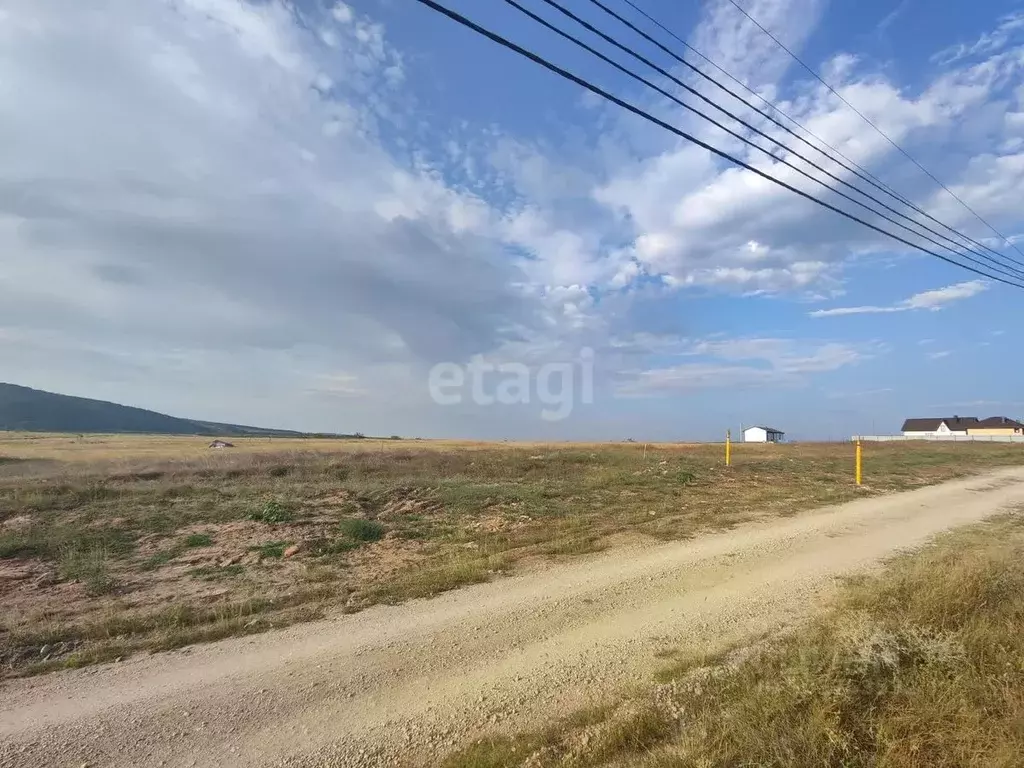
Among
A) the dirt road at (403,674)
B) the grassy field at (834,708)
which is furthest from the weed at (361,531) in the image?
the grassy field at (834,708)

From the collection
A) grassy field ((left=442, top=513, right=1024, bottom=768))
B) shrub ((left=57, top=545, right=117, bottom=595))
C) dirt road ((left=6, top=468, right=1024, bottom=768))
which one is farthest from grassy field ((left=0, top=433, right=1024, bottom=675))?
grassy field ((left=442, top=513, right=1024, bottom=768))

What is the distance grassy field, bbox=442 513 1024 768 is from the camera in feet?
12.0

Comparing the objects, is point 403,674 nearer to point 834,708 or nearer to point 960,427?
point 834,708

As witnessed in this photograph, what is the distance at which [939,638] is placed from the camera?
16.9 ft

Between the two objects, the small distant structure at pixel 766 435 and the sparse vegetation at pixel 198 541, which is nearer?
the sparse vegetation at pixel 198 541

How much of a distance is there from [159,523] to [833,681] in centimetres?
1278

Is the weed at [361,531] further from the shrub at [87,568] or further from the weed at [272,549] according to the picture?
the shrub at [87,568]

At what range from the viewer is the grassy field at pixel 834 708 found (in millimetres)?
3666

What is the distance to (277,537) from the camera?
36.6ft

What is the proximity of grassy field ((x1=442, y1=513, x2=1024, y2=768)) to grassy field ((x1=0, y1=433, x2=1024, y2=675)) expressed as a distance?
152 inches

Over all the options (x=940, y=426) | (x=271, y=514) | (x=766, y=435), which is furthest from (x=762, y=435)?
(x=271, y=514)

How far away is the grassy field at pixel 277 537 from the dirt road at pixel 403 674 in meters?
0.83

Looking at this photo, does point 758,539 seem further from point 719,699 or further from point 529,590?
point 719,699

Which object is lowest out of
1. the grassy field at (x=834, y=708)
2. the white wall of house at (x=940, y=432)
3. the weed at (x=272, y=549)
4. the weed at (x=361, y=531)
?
the weed at (x=272, y=549)
